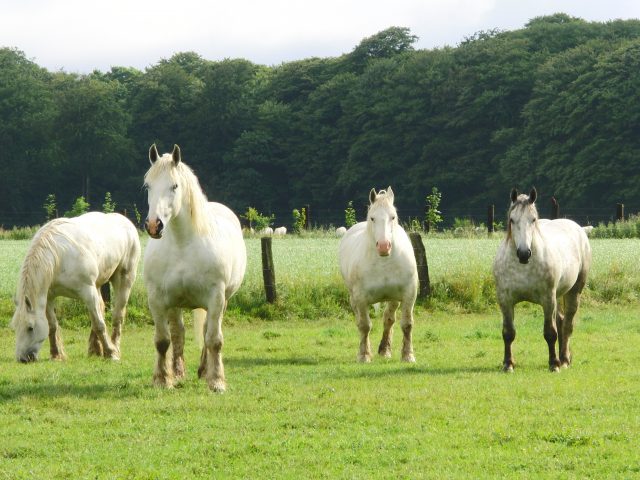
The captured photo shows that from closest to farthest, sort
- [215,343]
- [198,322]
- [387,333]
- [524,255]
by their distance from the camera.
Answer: [215,343], [524,255], [198,322], [387,333]

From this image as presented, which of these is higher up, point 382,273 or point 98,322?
point 382,273

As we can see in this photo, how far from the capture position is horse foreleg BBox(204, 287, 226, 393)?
942 centimetres

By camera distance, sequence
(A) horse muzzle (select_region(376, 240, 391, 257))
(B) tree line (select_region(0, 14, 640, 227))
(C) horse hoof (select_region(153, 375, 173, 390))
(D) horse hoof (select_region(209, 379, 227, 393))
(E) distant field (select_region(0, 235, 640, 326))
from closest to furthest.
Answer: (D) horse hoof (select_region(209, 379, 227, 393)), (C) horse hoof (select_region(153, 375, 173, 390)), (A) horse muzzle (select_region(376, 240, 391, 257)), (E) distant field (select_region(0, 235, 640, 326)), (B) tree line (select_region(0, 14, 640, 227))

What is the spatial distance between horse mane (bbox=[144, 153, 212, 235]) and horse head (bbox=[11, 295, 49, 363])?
2723 millimetres

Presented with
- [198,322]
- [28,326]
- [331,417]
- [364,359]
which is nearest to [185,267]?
[198,322]

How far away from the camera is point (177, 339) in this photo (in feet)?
33.7

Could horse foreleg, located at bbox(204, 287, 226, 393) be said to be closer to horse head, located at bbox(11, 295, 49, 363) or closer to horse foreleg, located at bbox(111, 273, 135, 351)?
horse head, located at bbox(11, 295, 49, 363)

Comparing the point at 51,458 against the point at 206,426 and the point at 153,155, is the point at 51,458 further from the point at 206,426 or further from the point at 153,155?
the point at 153,155

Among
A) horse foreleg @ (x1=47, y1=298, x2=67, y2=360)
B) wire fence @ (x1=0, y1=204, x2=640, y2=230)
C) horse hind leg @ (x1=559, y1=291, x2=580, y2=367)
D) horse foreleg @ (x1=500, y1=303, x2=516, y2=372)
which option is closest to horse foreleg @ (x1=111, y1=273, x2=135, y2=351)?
horse foreleg @ (x1=47, y1=298, x2=67, y2=360)

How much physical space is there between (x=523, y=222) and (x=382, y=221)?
180cm

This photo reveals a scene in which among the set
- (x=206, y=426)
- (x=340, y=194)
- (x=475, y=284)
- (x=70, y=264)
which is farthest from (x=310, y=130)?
(x=206, y=426)

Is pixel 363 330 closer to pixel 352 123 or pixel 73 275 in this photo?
pixel 73 275

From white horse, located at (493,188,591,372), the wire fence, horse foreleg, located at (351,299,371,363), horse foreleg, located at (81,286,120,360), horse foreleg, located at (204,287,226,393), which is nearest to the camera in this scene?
horse foreleg, located at (204,287,226,393)

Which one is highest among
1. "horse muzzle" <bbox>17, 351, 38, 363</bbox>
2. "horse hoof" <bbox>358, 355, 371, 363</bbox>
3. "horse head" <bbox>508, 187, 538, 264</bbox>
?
"horse head" <bbox>508, 187, 538, 264</bbox>
